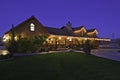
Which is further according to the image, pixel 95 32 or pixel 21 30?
pixel 95 32

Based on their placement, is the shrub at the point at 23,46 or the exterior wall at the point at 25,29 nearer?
the shrub at the point at 23,46

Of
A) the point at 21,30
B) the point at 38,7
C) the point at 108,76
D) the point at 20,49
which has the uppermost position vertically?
the point at 38,7

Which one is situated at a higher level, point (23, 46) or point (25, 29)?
point (25, 29)

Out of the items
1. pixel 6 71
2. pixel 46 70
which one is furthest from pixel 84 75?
pixel 6 71

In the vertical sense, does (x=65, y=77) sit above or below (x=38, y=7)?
below

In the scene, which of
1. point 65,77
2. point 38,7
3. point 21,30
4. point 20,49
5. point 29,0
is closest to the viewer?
point 65,77

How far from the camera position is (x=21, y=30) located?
3275 cm

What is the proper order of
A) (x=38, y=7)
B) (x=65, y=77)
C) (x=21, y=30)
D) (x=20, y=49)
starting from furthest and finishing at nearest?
Result: (x=38, y=7), (x=21, y=30), (x=20, y=49), (x=65, y=77)

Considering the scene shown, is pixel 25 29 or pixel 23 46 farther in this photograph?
pixel 25 29

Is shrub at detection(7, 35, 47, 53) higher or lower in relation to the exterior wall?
lower

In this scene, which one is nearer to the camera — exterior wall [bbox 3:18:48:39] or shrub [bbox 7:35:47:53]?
shrub [bbox 7:35:47:53]

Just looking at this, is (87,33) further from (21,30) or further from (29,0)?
(29,0)

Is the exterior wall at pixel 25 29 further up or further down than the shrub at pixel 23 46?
further up

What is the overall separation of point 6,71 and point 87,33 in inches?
1538
